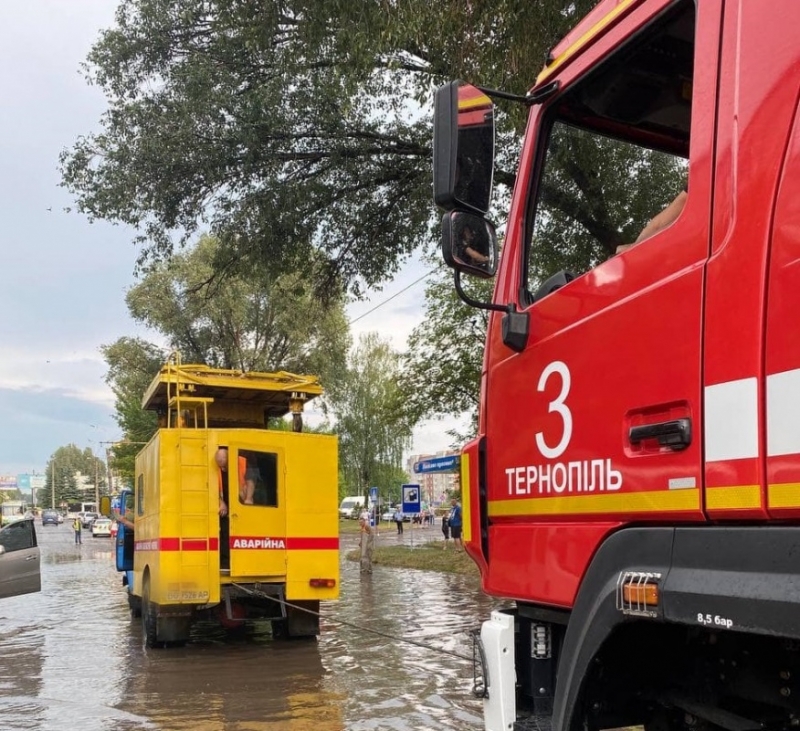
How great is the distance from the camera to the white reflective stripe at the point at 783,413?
6.07 ft

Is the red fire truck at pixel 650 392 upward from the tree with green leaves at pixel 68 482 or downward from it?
upward

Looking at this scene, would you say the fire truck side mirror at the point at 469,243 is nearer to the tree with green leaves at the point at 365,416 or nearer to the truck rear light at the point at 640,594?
the truck rear light at the point at 640,594

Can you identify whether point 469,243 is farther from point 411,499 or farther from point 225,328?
point 225,328

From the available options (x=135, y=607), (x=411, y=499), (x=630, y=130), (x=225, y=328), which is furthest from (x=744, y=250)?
(x=225, y=328)

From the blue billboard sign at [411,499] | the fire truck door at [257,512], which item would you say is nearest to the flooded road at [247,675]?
the fire truck door at [257,512]

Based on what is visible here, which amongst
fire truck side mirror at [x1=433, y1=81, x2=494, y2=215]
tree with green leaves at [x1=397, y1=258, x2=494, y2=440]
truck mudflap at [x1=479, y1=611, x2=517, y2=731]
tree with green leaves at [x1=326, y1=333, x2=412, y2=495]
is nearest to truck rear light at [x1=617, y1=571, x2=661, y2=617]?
truck mudflap at [x1=479, y1=611, x2=517, y2=731]

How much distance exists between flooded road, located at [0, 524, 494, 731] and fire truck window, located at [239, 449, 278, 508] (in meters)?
1.73

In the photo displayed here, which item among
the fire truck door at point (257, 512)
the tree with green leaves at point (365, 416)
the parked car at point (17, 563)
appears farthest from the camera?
the tree with green leaves at point (365, 416)

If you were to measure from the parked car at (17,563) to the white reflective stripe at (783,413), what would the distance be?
1154 centimetres

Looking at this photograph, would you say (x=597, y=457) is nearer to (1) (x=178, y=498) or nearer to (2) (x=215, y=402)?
(1) (x=178, y=498)

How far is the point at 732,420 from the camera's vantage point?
202 cm

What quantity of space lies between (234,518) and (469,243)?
23.7 feet

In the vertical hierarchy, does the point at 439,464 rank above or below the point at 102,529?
above

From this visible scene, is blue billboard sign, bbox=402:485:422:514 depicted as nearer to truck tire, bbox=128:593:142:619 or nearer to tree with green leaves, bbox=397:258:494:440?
tree with green leaves, bbox=397:258:494:440
